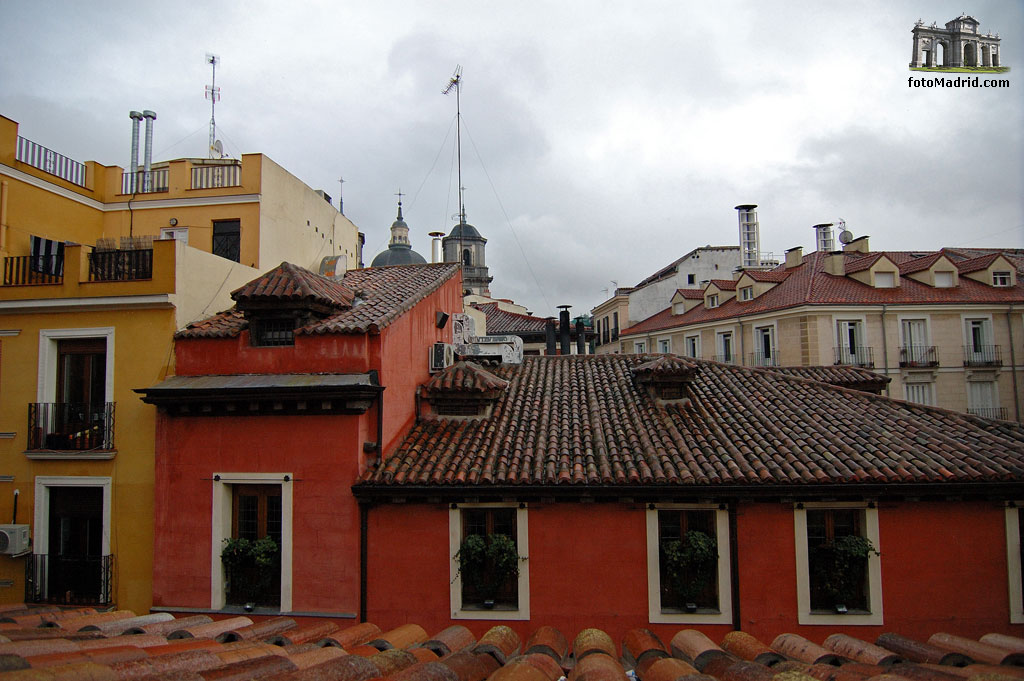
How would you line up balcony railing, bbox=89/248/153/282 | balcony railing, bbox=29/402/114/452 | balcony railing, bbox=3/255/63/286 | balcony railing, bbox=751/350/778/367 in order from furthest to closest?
1. balcony railing, bbox=751/350/778/367
2. balcony railing, bbox=3/255/63/286
3. balcony railing, bbox=89/248/153/282
4. balcony railing, bbox=29/402/114/452

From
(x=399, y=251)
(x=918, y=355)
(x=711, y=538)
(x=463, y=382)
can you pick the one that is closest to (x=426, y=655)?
(x=711, y=538)

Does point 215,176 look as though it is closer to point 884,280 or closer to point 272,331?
point 272,331

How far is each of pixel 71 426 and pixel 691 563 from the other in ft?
37.2

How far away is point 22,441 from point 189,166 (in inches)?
306

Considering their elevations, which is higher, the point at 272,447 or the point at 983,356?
the point at 983,356

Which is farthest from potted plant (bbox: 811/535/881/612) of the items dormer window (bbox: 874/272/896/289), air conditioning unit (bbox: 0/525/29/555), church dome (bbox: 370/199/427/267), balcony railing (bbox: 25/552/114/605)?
church dome (bbox: 370/199/427/267)

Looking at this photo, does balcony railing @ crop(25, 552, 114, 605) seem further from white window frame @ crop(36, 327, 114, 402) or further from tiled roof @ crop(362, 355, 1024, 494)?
tiled roof @ crop(362, 355, 1024, 494)

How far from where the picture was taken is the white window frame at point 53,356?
1058cm

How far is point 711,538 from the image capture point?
9250 millimetres

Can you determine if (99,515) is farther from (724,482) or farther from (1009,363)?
(1009,363)

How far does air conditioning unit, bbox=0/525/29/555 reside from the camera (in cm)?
1013

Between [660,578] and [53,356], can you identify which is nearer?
[660,578]

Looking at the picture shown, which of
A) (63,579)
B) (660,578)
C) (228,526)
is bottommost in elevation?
(63,579)

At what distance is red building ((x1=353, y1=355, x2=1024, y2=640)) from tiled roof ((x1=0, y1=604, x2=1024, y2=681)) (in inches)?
80.2
